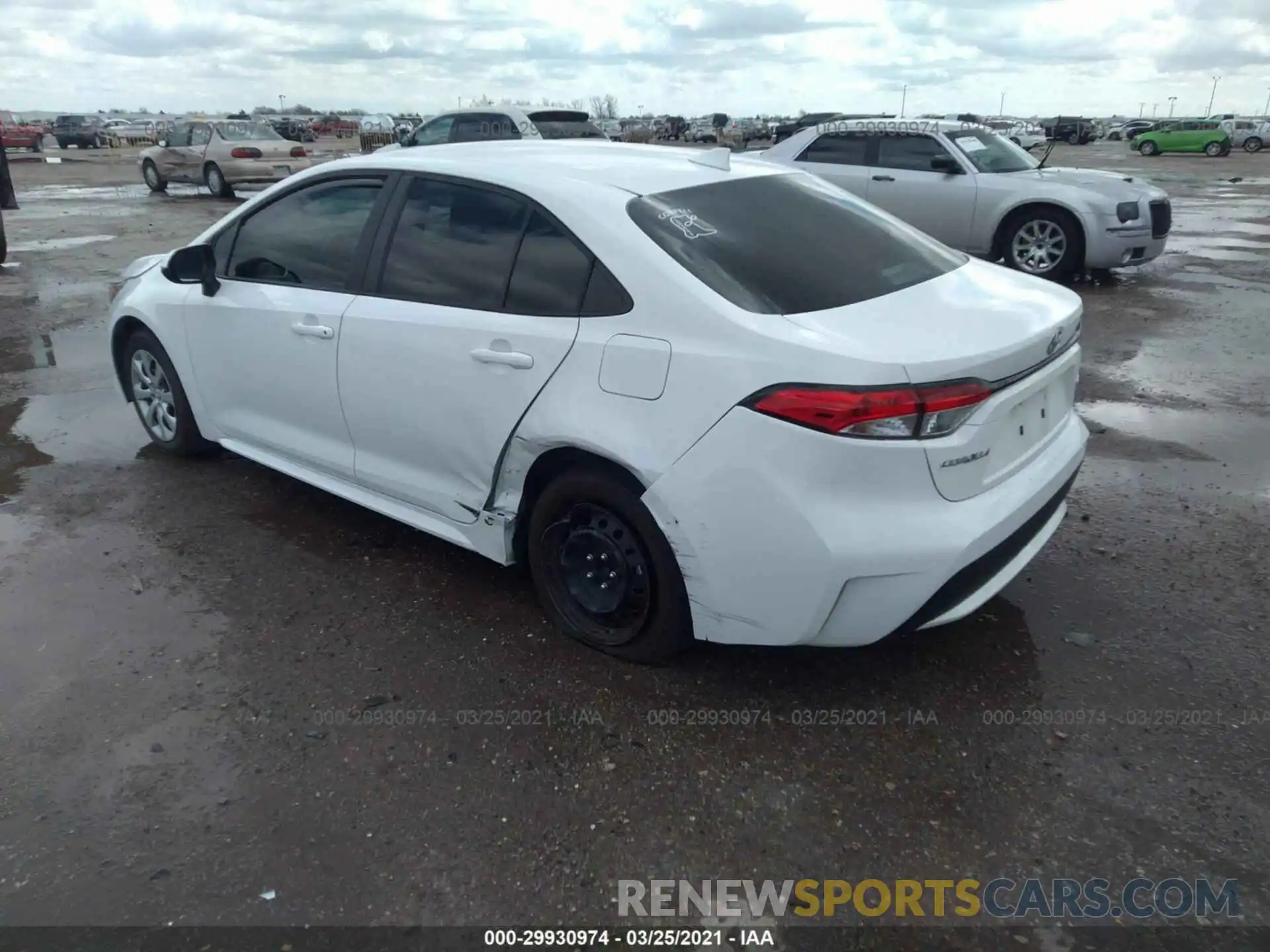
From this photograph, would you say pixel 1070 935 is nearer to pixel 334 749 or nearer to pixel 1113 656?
pixel 1113 656

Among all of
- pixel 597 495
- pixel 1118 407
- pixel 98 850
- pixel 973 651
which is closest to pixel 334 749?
pixel 98 850

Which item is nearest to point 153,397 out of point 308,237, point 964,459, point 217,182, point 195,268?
point 195,268

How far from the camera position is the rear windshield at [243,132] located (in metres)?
20.0

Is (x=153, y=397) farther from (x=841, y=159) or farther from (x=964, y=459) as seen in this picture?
(x=841, y=159)

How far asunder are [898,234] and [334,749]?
2750mm

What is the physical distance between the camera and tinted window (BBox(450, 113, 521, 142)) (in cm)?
1471

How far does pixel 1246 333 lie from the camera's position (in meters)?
7.64

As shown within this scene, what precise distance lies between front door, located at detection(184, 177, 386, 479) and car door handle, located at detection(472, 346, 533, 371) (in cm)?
83

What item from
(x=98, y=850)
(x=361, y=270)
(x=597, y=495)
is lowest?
(x=98, y=850)

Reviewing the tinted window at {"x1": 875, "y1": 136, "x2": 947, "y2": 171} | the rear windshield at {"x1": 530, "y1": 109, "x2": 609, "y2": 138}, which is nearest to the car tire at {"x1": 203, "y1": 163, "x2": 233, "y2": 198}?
the rear windshield at {"x1": 530, "y1": 109, "x2": 609, "y2": 138}

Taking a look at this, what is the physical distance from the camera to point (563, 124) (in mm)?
16031

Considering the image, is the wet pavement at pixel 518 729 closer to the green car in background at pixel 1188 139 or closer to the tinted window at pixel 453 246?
the tinted window at pixel 453 246

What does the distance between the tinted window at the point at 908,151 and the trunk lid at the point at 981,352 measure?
7.49 m

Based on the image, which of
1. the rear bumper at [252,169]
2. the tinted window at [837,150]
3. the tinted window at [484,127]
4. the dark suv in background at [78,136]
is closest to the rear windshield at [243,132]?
the rear bumper at [252,169]
